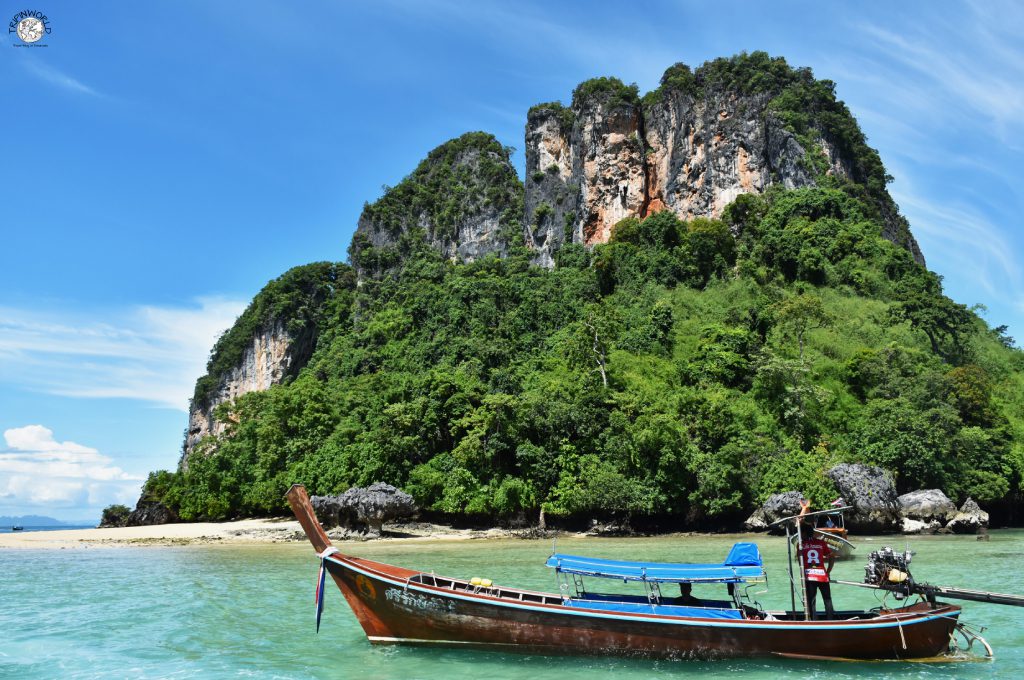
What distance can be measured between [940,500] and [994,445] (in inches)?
249

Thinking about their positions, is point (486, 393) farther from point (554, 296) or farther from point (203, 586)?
point (203, 586)

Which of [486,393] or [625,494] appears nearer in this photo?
[625,494]

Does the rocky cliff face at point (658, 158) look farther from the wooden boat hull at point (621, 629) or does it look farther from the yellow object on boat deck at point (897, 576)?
the wooden boat hull at point (621, 629)

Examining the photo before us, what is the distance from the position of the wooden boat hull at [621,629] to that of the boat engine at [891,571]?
345 millimetres

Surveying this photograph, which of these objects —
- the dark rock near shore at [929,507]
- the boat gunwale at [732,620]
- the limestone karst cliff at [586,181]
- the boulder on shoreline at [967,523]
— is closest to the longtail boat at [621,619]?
the boat gunwale at [732,620]

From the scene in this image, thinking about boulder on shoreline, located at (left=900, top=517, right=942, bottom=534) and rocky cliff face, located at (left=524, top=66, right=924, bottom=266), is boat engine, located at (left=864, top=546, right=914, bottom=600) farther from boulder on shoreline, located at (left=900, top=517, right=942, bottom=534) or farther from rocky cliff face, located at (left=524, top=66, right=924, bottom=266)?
rocky cliff face, located at (left=524, top=66, right=924, bottom=266)

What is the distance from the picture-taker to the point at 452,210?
7300 cm

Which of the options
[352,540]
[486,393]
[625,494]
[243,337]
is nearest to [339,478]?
[352,540]

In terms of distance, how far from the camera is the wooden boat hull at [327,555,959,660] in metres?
9.58

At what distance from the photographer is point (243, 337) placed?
6931 centimetres

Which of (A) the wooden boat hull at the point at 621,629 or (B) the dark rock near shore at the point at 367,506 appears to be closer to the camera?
(A) the wooden boat hull at the point at 621,629

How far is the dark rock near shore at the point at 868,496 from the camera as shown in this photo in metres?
27.9

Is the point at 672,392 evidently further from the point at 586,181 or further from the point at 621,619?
the point at 586,181

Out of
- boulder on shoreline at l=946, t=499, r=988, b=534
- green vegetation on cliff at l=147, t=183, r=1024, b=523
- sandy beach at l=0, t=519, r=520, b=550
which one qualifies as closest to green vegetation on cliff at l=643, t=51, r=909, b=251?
green vegetation on cliff at l=147, t=183, r=1024, b=523
